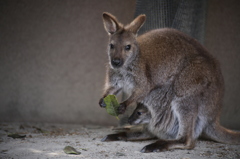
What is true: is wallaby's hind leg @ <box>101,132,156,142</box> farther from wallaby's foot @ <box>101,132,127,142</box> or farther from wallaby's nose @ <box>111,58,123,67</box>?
wallaby's nose @ <box>111,58,123,67</box>

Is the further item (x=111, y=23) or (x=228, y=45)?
(x=228, y=45)

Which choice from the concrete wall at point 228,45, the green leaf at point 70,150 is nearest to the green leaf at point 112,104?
the green leaf at point 70,150

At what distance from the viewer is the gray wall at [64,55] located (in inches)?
194

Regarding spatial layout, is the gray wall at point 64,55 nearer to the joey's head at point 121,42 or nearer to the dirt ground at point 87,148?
the dirt ground at point 87,148

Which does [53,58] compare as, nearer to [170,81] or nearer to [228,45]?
[170,81]

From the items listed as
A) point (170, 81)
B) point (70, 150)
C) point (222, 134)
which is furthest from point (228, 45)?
point (70, 150)

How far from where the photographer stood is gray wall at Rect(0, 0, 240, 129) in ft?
16.2

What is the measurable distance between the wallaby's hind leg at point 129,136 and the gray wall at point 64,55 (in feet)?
5.18

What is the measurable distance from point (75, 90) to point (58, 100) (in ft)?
1.09

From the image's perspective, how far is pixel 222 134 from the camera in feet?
11.6

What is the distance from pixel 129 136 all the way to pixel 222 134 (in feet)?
3.59

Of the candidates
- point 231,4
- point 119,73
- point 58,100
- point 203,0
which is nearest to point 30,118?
point 58,100

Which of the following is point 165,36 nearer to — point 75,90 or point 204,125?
point 204,125

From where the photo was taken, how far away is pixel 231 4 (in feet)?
17.5
